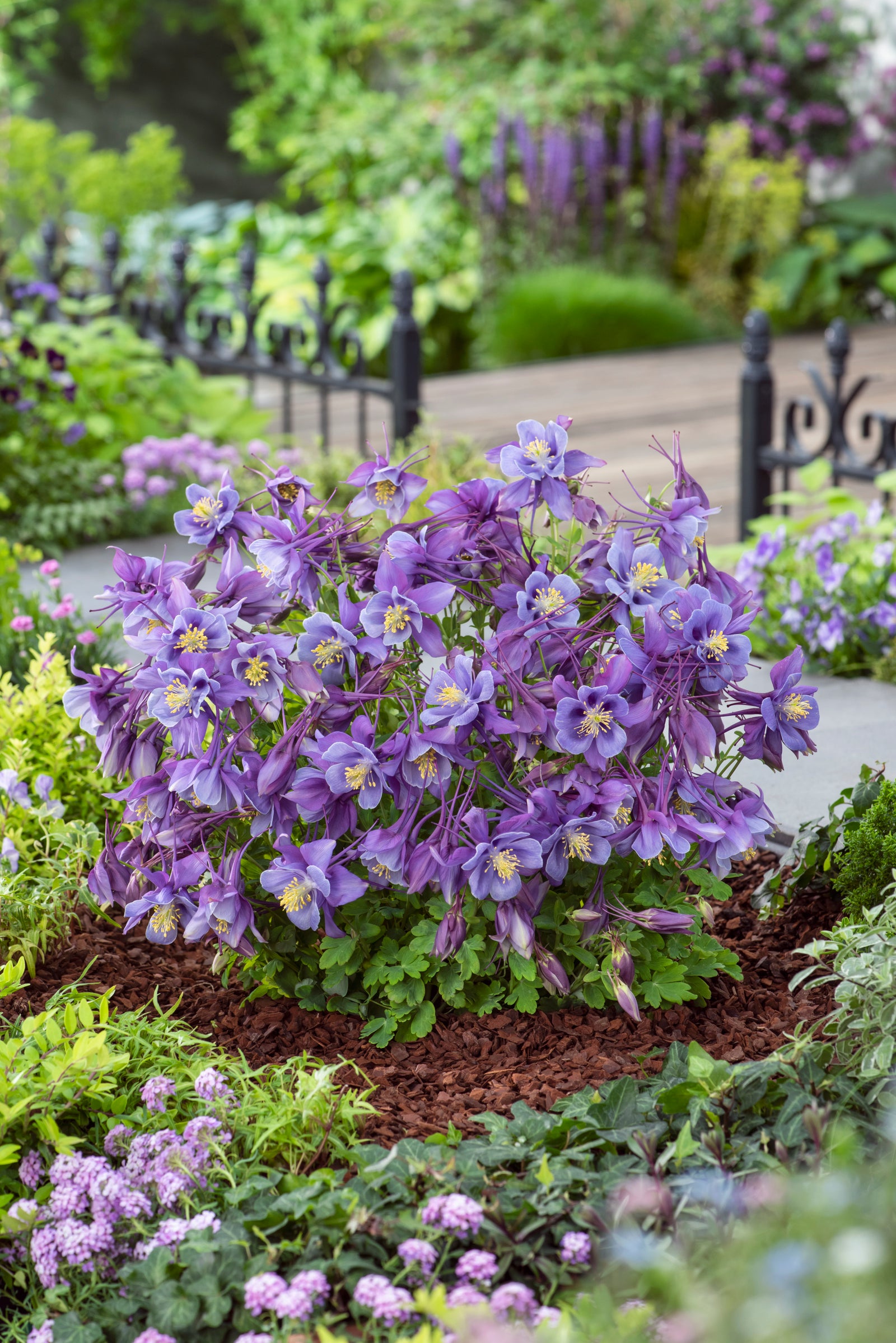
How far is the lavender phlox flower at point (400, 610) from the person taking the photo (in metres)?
1.89

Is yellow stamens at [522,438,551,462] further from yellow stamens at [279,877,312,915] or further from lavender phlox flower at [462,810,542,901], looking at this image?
yellow stamens at [279,877,312,915]

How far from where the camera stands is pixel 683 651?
1928 millimetres

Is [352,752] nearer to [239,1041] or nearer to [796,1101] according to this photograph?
[239,1041]

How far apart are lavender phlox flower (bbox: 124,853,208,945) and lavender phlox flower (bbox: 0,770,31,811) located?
0.56 m

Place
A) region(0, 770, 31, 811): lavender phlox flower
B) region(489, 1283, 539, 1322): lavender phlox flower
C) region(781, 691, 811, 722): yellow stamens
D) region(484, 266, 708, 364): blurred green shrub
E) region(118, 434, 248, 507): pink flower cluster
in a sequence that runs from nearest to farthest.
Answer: region(489, 1283, 539, 1322): lavender phlox flower, region(781, 691, 811, 722): yellow stamens, region(0, 770, 31, 811): lavender phlox flower, region(118, 434, 248, 507): pink flower cluster, region(484, 266, 708, 364): blurred green shrub

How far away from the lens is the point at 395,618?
74.4 inches

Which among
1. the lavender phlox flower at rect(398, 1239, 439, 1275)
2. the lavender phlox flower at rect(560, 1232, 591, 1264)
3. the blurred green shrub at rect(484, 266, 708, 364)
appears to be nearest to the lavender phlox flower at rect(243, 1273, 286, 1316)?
the lavender phlox flower at rect(398, 1239, 439, 1275)

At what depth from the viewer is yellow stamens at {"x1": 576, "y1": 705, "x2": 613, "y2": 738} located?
1880 millimetres

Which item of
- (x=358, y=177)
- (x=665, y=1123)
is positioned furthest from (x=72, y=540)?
(x=358, y=177)

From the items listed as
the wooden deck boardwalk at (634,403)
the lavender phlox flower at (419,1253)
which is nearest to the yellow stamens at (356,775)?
the lavender phlox flower at (419,1253)

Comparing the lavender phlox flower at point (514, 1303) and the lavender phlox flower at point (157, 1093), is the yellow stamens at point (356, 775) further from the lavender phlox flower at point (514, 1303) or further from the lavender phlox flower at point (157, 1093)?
the lavender phlox flower at point (514, 1303)

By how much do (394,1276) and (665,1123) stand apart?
407mm

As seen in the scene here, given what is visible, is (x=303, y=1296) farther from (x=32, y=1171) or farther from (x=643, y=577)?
(x=643, y=577)

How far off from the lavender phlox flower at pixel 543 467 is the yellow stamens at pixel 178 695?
0.51 metres
